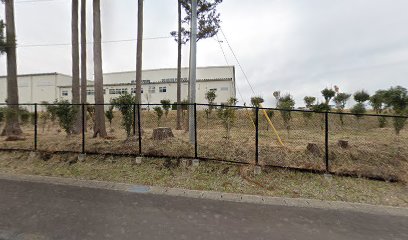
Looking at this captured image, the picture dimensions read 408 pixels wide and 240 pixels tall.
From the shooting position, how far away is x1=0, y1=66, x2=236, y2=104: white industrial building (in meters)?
38.0

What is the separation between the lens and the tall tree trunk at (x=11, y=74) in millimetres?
9594

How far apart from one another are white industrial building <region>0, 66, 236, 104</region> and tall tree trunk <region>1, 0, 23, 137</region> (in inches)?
1053

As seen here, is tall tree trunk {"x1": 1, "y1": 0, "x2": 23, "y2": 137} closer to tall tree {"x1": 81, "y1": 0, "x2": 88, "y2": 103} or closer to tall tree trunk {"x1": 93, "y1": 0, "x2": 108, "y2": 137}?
tall tree {"x1": 81, "y1": 0, "x2": 88, "y2": 103}

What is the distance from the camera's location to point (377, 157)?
656 centimetres

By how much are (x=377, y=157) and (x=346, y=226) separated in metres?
4.28

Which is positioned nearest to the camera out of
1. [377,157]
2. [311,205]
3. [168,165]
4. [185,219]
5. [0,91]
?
[185,219]

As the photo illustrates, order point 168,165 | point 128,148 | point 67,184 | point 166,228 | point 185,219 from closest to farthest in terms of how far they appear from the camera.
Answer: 1. point 166,228
2. point 185,219
3. point 67,184
4. point 168,165
5. point 128,148

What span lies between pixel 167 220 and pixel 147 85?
41.1m

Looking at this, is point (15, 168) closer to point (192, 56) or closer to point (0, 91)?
point (192, 56)

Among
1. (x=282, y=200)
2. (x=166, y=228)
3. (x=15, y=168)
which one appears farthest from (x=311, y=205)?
(x=15, y=168)

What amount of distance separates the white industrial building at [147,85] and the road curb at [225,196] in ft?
105

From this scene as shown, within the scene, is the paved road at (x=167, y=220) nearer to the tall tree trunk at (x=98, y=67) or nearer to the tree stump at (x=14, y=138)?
the tall tree trunk at (x=98, y=67)

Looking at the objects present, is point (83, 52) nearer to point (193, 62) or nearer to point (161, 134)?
point (161, 134)

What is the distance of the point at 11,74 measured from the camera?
32.5 ft
